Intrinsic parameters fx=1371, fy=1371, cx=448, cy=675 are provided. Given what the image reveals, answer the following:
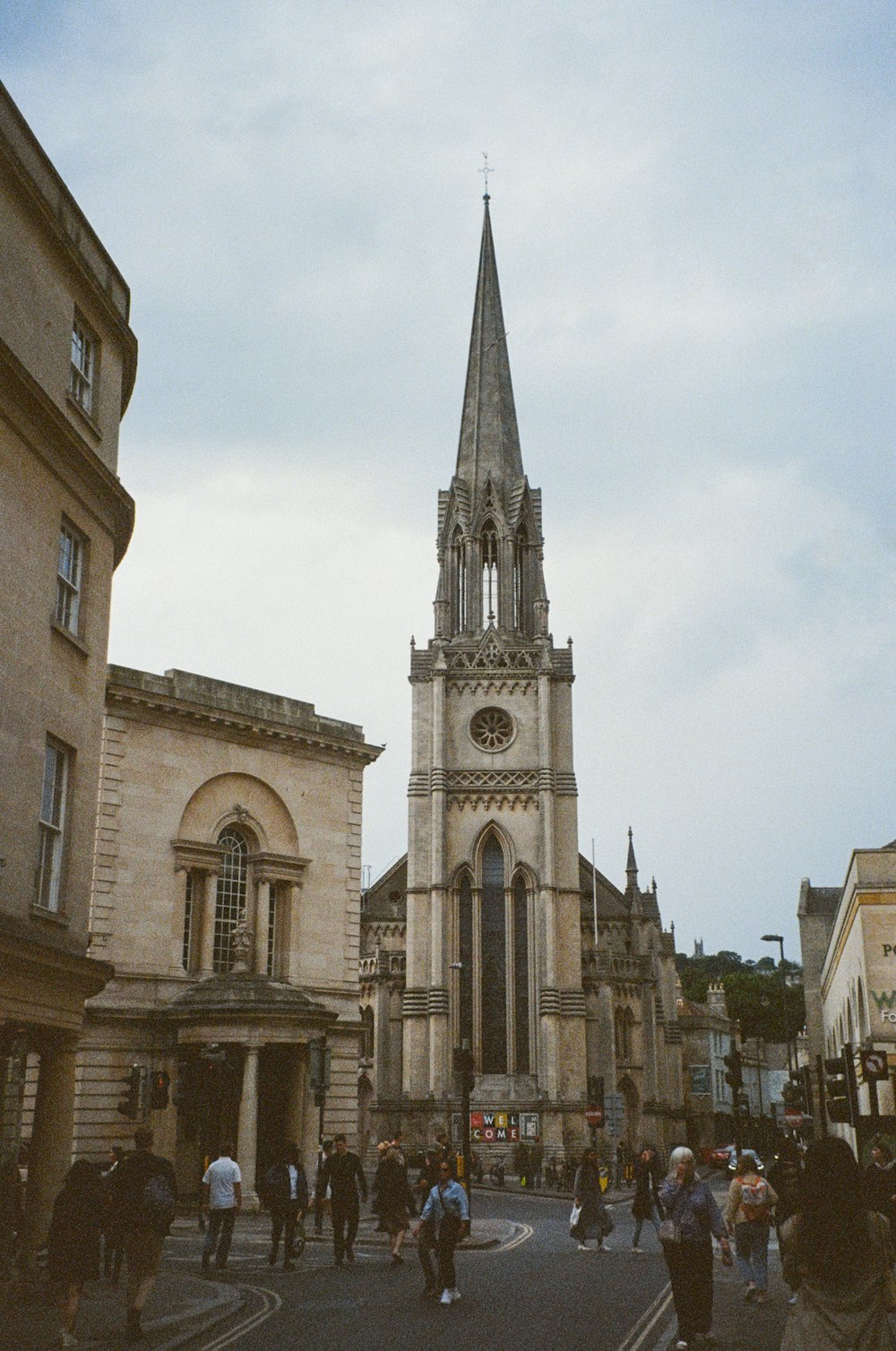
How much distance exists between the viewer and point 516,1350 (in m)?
11.3

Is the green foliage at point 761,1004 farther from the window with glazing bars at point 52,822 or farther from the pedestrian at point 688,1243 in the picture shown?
the pedestrian at point 688,1243

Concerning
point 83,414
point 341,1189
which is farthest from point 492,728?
point 83,414

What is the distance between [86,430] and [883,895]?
2187cm

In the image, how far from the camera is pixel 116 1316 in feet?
44.0

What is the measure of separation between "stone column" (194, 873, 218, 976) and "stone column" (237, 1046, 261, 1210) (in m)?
2.71

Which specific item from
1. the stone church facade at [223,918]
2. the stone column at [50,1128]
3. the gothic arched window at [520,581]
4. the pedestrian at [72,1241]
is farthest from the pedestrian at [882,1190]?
the gothic arched window at [520,581]

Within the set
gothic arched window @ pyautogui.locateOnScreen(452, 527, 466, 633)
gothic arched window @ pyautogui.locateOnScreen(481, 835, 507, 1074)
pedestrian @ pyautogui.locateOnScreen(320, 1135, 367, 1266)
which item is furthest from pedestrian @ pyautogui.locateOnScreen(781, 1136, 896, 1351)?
gothic arched window @ pyautogui.locateOnScreen(452, 527, 466, 633)

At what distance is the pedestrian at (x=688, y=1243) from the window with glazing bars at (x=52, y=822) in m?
7.83

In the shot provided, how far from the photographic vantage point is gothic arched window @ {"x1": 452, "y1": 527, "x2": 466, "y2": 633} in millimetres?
69000

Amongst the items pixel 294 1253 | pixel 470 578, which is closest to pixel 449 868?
pixel 470 578

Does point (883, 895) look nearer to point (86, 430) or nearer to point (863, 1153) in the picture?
point (863, 1153)

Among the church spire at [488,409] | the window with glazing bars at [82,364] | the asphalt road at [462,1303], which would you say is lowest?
the asphalt road at [462,1303]

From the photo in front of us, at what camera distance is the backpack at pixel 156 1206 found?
39.0 ft

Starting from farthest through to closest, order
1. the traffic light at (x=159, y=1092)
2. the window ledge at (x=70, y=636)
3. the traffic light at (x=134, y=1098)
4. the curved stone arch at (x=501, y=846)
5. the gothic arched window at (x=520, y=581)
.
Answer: the gothic arched window at (x=520, y=581)
the curved stone arch at (x=501, y=846)
the traffic light at (x=159, y=1092)
the traffic light at (x=134, y=1098)
the window ledge at (x=70, y=636)
